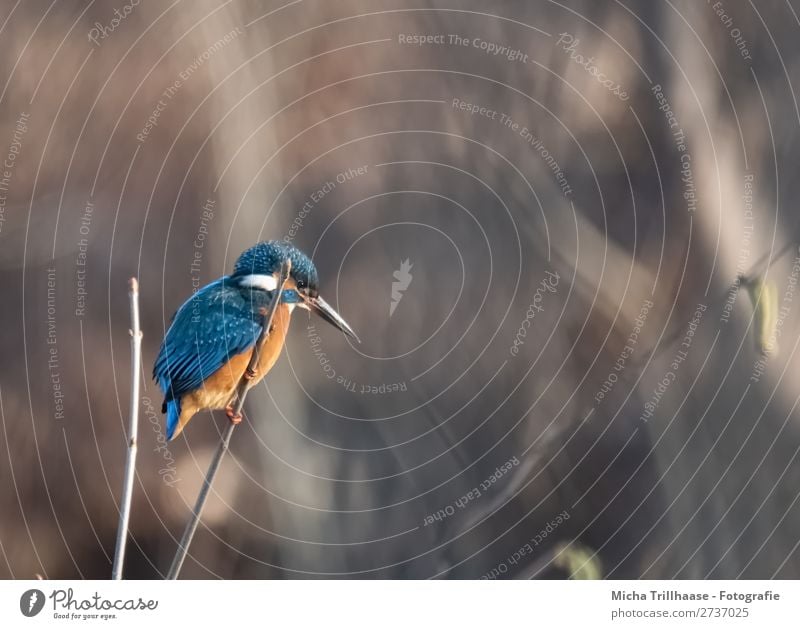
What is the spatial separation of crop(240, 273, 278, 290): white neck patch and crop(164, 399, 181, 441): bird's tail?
0.15 m

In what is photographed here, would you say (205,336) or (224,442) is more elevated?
(205,336)

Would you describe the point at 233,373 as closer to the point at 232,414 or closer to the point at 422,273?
the point at 232,414

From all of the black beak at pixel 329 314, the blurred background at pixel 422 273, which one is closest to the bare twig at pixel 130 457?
the blurred background at pixel 422 273

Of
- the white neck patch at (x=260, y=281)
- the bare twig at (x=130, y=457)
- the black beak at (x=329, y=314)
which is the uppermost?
the white neck patch at (x=260, y=281)

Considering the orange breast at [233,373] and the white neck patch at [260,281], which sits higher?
the white neck patch at [260,281]

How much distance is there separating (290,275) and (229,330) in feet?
0.30

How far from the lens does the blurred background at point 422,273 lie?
0.95 meters

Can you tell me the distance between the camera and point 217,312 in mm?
887

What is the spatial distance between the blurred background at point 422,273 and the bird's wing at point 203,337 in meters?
0.03

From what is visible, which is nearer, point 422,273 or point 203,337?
point 203,337

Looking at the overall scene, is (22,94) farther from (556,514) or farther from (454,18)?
(556,514)

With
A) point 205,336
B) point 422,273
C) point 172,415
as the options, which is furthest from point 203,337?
point 422,273

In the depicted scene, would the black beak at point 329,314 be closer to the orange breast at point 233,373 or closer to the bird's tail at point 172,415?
the orange breast at point 233,373

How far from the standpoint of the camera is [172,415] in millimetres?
932
